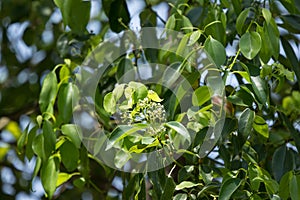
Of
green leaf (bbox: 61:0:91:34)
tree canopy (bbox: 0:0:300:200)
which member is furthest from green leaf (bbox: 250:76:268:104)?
green leaf (bbox: 61:0:91:34)

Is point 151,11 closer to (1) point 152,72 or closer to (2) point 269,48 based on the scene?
(1) point 152,72

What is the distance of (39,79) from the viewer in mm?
1798

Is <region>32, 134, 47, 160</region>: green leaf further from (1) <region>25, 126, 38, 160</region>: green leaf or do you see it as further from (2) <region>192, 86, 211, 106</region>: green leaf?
(2) <region>192, 86, 211, 106</region>: green leaf

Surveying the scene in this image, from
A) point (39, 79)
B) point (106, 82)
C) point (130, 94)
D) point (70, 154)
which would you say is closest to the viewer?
point (130, 94)

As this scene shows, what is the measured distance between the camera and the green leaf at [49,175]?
111 cm

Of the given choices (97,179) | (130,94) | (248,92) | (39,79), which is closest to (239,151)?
(248,92)

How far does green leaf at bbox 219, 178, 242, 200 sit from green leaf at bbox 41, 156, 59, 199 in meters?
0.30

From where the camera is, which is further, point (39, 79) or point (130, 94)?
point (39, 79)

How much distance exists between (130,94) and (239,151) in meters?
0.20

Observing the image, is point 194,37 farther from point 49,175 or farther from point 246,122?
point 49,175

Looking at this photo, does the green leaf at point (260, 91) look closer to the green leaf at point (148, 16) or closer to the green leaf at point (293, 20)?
the green leaf at point (293, 20)

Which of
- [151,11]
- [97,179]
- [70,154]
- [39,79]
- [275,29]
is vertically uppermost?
[275,29]

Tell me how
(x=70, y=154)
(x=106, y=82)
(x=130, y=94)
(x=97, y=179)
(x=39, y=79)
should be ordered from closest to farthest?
(x=130, y=94) → (x=70, y=154) → (x=106, y=82) → (x=97, y=179) → (x=39, y=79)

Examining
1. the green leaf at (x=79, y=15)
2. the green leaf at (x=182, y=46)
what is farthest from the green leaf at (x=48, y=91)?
the green leaf at (x=182, y=46)
